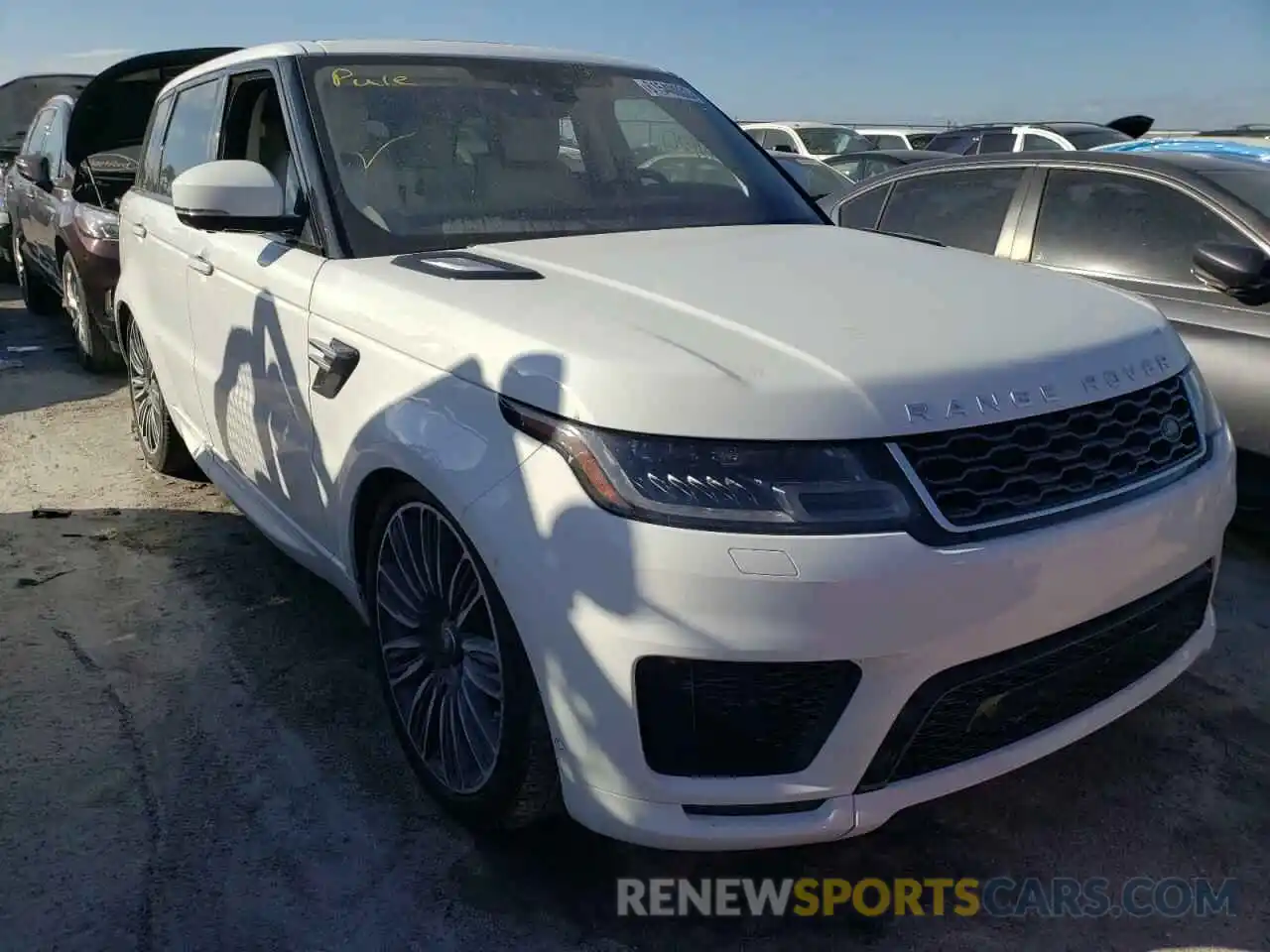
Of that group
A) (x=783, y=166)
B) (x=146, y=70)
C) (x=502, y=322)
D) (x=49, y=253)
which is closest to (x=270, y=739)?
(x=502, y=322)

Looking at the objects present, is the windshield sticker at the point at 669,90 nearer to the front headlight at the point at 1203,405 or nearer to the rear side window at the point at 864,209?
the rear side window at the point at 864,209

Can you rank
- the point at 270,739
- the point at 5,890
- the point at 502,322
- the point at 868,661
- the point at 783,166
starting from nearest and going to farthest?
the point at 868,661
the point at 502,322
the point at 5,890
the point at 270,739
the point at 783,166

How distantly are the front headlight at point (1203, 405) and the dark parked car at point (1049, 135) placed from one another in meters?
11.2

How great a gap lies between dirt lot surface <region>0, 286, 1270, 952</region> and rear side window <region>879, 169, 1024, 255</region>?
6.67 feet

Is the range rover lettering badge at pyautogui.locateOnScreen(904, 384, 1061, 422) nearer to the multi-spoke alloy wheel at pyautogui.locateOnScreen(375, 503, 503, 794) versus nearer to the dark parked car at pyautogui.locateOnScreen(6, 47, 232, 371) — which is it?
the multi-spoke alloy wheel at pyautogui.locateOnScreen(375, 503, 503, 794)

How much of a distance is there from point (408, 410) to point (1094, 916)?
1818mm

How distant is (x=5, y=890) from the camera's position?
2420 millimetres

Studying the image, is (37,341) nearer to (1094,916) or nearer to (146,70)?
(146,70)

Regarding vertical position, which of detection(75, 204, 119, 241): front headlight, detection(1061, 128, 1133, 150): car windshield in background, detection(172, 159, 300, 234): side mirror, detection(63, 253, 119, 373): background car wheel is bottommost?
detection(63, 253, 119, 373): background car wheel

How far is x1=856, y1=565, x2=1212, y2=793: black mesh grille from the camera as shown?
6.68 feet

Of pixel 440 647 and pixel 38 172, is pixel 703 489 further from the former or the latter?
pixel 38 172

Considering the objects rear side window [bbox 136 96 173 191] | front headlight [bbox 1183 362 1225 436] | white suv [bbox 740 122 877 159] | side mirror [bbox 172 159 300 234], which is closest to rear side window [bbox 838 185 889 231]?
front headlight [bbox 1183 362 1225 436]

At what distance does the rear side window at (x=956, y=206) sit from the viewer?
5008 mm
